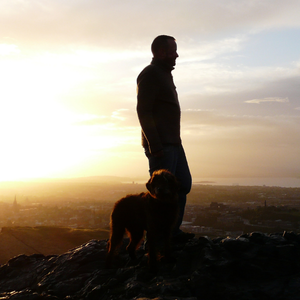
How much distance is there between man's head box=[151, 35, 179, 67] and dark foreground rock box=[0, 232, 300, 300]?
3851 mm

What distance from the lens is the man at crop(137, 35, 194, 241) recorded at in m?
6.04

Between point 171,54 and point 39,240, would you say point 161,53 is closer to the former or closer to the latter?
point 171,54

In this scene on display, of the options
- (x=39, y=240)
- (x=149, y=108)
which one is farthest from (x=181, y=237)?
(x=39, y=240)

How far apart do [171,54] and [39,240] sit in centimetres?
3131

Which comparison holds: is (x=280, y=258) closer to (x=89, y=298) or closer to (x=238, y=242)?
(x=238, y=242)

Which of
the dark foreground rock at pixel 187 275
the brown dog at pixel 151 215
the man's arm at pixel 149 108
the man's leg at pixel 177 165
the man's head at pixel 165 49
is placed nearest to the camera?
the dark foreground rock at pixel 187 275

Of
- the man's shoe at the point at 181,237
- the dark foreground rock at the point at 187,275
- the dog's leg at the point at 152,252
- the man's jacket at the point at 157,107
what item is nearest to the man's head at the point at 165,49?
the man's jacket at the point at 157,107

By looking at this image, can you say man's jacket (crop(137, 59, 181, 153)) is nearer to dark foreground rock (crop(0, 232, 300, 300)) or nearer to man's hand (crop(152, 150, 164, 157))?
man's hand (crop(152, 150, 164, 157))

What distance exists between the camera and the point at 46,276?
258 inches

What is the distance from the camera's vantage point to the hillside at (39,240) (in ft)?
96.7

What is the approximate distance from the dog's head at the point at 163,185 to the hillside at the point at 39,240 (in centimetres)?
2671

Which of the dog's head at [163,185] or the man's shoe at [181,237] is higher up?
the dog's head at [163,185]

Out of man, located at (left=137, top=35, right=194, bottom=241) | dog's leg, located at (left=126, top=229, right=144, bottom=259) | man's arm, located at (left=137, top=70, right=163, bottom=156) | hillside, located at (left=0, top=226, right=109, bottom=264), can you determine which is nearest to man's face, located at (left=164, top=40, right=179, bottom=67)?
man, located at (left=137, top=35, right=194, bottom=241)

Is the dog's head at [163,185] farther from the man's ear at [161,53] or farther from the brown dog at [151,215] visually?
the man's ear at [161,53]
